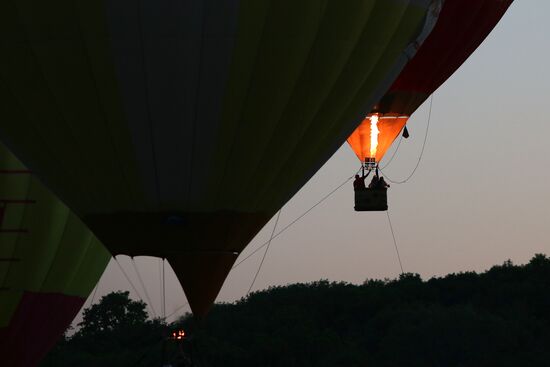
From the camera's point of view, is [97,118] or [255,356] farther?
[255,356]

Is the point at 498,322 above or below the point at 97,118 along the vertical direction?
above

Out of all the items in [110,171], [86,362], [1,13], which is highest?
[86,362]

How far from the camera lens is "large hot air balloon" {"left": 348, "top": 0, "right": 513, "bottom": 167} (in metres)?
25.5

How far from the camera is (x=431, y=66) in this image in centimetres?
2597

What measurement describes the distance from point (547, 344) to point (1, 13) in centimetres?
5096

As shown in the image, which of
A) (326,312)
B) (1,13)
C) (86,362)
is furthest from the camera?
(326,312)

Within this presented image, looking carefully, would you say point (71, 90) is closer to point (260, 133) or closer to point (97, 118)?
point (97, 118)

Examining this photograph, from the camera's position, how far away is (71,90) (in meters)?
17.9

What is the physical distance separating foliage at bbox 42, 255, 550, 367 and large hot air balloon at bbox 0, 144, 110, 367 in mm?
37515

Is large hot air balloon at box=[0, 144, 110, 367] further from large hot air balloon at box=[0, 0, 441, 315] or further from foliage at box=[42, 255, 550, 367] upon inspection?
foliage at box=[42, 255, 550, 367]

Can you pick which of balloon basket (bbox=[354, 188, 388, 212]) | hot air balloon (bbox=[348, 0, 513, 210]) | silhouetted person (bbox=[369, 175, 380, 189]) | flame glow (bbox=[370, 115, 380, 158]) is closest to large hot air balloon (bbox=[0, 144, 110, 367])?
balloon basket (bbox=[354, 188, 388, 212])

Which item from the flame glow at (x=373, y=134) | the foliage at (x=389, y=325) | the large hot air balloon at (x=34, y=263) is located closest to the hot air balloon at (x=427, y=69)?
the flame glow at (x=373, y=134)

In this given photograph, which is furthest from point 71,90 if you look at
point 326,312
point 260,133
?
point 326,312

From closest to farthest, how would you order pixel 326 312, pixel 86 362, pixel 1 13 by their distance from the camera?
pixel 1 13 → pixel 86 362 → pixel 326 312
